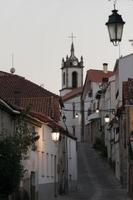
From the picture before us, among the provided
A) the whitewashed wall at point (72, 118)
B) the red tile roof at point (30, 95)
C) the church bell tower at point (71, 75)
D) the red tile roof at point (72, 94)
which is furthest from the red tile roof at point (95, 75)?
the red tile roof at point (30, 95)

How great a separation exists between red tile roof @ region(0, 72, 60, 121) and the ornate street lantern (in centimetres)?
3927

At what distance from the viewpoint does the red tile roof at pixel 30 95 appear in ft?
181

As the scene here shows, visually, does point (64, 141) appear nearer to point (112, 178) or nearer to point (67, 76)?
point (112, 178)

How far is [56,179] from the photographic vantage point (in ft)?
161

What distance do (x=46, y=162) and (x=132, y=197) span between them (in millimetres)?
6198

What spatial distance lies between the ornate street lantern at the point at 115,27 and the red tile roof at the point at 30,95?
1546 inches

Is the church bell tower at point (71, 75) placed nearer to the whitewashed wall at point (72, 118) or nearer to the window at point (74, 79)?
the window at point (74, 79)

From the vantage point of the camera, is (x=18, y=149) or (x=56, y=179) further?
(x=56, y=179)

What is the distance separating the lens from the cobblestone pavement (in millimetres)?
47131

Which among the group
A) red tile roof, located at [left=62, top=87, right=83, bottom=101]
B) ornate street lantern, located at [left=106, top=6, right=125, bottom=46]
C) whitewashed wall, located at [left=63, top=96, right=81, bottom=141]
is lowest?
ornate street lantern, located at [left=106, top=6, right=125, bottom=46]

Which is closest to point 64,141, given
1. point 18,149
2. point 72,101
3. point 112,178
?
point 112,178

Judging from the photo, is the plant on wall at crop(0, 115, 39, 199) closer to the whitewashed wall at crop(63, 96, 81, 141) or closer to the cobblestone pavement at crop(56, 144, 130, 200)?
the cobblestone pavement at crop(56, 144, 130, 200)

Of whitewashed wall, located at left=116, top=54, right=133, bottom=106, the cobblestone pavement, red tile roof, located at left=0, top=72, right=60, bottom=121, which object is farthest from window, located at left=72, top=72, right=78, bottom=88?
red tile roof, located at left=0, top=72, right=60, bottom=121

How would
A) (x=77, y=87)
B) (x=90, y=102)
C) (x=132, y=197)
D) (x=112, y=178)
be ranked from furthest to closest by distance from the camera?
1. (x=77, y=87)
2. (x=90, y=102)
3. (x=112, y=178)
4. (x=132, y=197)
